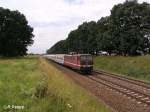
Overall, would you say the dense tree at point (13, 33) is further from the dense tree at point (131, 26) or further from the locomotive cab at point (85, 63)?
the locomotive cab at point (85, 63)

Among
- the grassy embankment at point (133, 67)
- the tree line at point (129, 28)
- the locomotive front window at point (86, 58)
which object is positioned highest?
the tree line at point (129, 28)

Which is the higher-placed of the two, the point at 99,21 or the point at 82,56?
the point at 99,21

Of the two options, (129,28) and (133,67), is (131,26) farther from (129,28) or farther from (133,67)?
(133,67)

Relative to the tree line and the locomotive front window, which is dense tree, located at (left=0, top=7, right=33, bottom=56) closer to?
the tree line

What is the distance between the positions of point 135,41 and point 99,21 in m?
45.6

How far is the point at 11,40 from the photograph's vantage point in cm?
11312

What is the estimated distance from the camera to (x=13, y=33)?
381ft

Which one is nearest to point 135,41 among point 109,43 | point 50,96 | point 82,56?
point 109,43

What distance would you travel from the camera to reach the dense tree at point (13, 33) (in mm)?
112812

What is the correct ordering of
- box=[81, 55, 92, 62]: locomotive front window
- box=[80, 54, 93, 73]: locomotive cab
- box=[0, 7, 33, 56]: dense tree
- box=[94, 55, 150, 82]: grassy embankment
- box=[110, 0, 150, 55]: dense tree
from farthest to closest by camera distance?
box=[0, 7, 33, 56]: dense tree < box=[110, 0, 150, 55]: dense tree < box=[81, 55, 92, 62]: locomotive front window < box=[80, 54, 93, 73]: locomotive cab < box=[94, 55, 150, 82]: grassy embankment

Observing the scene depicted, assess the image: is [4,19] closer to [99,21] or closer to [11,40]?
[11,40]

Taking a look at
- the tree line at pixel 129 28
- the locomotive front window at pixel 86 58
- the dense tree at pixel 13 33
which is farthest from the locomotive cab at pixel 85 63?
the dense tree at pixel 13 33

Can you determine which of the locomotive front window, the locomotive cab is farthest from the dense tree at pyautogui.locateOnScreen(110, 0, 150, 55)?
the locomotive cab

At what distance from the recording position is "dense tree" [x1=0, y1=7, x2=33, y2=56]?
11281 centimetres
